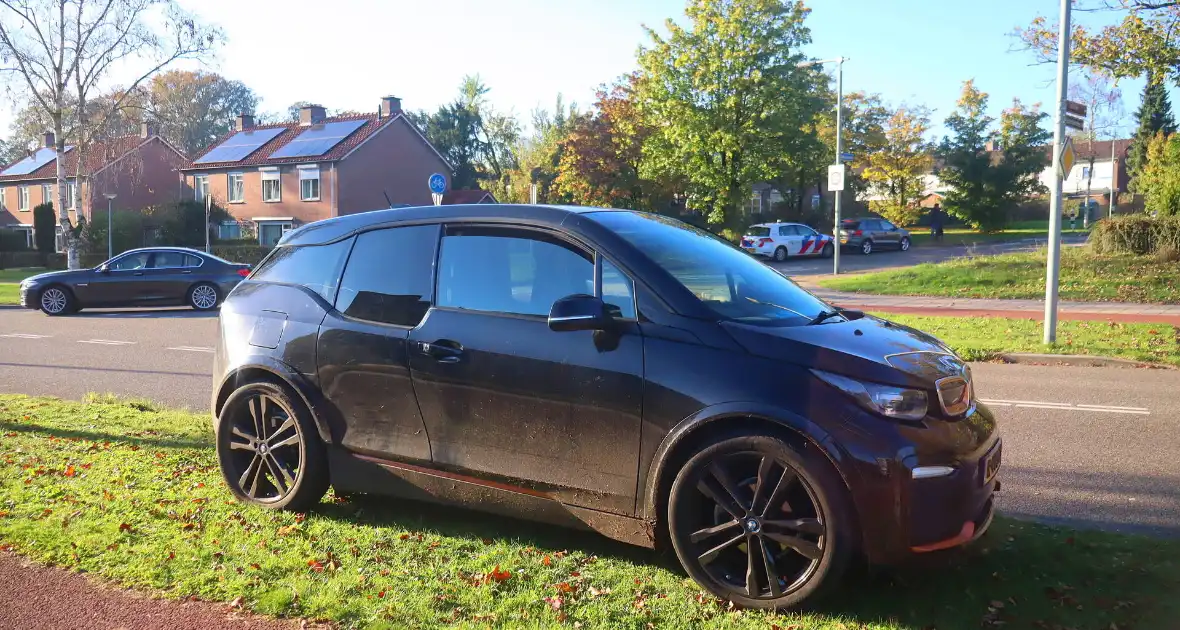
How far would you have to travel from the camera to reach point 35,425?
724cm

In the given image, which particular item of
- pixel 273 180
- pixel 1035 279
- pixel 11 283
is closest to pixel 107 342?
pixel 1035 279

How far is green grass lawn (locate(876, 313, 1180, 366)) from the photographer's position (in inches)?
470

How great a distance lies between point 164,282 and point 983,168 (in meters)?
42.1

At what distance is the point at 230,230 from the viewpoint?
55.1 meters

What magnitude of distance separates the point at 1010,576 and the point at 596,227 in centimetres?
243

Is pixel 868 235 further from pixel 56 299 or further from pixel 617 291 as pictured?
pixel 617 291

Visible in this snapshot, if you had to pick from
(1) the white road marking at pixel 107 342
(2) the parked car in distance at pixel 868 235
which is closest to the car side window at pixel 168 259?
(1) the white road marking at pixel 107 342

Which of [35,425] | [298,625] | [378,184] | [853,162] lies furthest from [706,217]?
[298,625]

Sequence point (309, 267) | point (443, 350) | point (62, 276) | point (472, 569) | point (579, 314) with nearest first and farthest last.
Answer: point (579, 314) → point (472, 569) → point (443, 350) → point (309, 267) → point (62, 276)

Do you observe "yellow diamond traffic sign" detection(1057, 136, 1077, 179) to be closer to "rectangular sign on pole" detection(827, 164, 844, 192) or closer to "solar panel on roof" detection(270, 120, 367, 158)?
"rectangular sign on pole" detection(827, 164, 844, 192)

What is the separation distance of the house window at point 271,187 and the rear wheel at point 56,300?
33871 mm

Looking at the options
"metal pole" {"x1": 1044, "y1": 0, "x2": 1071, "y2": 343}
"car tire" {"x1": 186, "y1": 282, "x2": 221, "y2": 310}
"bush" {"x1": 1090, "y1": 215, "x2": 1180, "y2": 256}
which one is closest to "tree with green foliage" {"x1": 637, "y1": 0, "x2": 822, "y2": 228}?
"bush" {"x1": 1090, "y1": 215, "x2": 1180, "y2": 256}

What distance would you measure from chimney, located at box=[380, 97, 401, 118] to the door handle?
51993mm

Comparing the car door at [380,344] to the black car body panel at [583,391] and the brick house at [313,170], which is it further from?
the brick house at [313,170]
